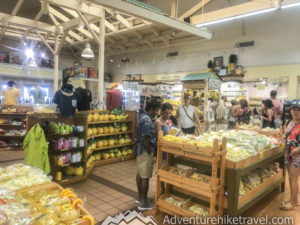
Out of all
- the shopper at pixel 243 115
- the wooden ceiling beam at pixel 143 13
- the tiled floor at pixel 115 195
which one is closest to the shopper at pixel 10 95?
the tiled floor at pixel 115 195

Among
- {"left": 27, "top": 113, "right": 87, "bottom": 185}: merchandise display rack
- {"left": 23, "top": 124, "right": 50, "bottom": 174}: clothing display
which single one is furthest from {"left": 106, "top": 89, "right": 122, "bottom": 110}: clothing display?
{"left": 23, "top": 124, "right": 50, "bottom": 174}: clothing display

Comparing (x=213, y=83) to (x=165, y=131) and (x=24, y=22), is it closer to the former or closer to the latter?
(x=165, y=131)

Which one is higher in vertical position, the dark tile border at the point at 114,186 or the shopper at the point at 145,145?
the shopper at the point at 145,145

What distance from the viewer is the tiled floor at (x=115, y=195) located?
3.61m

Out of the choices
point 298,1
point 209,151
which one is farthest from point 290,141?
point 298,1

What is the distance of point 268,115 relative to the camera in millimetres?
6523

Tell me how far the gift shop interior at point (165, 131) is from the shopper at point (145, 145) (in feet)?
0.05

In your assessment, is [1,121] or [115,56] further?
[115,56]

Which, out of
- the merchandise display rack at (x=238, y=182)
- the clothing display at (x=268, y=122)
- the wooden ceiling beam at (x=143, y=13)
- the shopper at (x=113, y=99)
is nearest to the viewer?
the merchandise display rack at (x=238, y=182)

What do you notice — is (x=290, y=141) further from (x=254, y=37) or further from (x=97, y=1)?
(x=254, y=37)

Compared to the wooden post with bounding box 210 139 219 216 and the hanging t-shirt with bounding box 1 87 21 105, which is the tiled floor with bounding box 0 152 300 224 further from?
the hanging t-shirt with bounding box 1 87 21 105

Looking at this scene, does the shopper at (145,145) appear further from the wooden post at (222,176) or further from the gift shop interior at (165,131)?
the wooden post at (222,176)

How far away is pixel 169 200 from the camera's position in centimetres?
339

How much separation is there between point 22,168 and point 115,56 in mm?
15198
